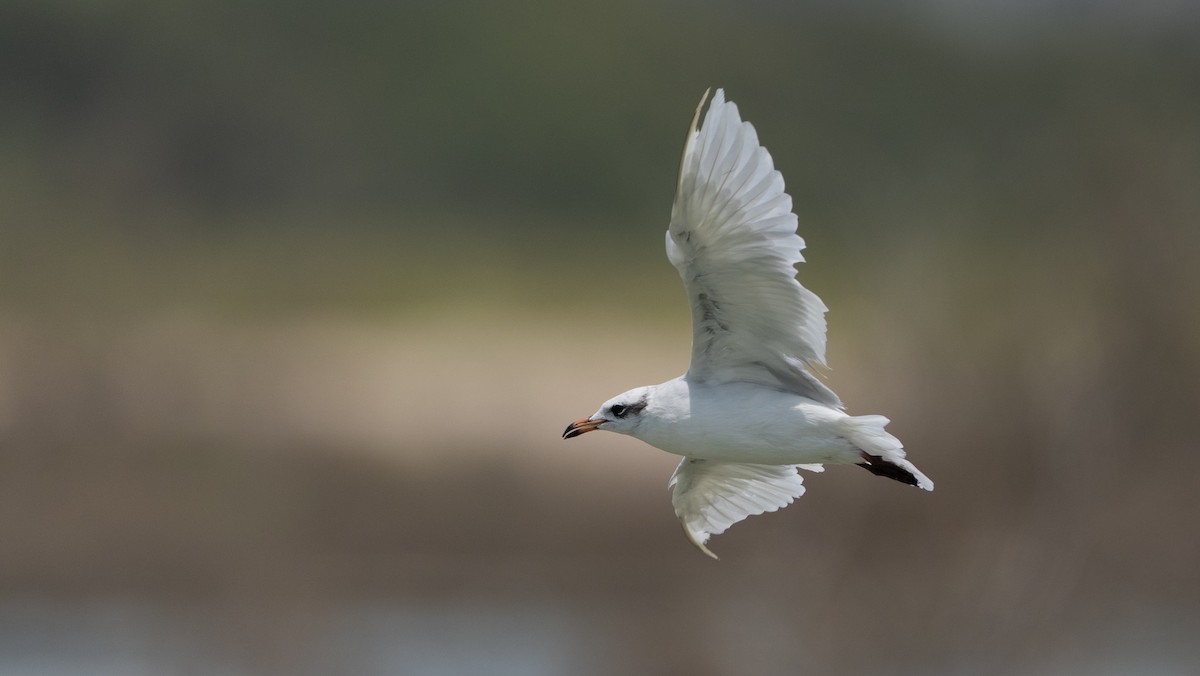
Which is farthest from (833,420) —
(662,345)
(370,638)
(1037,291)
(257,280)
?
(257,280)

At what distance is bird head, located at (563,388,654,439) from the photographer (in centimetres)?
870

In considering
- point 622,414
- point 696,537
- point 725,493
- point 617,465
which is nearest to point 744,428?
point 622,414

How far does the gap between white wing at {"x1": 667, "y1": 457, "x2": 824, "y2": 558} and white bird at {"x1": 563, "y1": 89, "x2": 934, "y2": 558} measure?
0.58 m

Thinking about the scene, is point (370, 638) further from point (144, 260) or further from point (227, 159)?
point (227, 159)

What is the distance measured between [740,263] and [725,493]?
1.91 meters

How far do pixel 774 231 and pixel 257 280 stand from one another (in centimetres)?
3359

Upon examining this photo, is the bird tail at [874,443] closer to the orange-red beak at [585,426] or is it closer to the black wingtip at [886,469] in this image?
the black wingtip at [886,469]

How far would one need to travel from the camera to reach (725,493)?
9.85 meters

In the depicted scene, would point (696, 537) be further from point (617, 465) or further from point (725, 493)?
point (617, 465)

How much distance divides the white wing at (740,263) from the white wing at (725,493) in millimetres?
980

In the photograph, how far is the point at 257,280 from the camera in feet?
133

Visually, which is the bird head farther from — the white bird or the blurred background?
the blurred background

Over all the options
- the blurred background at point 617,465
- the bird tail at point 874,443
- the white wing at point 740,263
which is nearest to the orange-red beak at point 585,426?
the white wing at point 740,263

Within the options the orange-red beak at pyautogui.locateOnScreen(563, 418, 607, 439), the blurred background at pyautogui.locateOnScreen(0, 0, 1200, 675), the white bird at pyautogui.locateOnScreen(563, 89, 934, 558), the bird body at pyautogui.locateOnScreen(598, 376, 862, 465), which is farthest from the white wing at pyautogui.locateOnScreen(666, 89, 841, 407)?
the blurred background at pyautogui.locateOnScreen(0, 0, 1200, 675)
